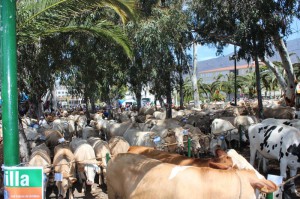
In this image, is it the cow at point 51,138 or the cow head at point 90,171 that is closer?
the cow head at point 90,171

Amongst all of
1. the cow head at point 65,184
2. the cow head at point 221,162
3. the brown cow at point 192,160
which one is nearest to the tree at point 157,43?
the cow head at point 65,184

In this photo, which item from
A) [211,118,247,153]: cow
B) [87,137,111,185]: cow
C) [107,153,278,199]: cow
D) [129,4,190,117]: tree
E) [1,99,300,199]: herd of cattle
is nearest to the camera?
[107,153,278,199]: cow

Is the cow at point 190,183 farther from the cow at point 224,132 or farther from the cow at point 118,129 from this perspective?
the cow at point 118,129

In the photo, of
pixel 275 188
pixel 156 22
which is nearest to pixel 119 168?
pixel 275 188

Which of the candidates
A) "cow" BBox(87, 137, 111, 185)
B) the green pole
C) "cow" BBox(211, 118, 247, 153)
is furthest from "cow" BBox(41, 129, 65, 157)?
the green pole

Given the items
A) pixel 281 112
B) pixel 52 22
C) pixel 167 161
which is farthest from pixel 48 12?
pixel 281 112

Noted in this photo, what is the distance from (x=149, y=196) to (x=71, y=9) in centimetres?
448

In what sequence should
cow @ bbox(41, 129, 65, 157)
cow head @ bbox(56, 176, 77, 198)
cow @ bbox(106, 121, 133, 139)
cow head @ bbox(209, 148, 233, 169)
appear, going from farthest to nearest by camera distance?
cow @ bbox(106, 121, 133, 139) < cow @ bbox(41, 129, 65, 157) < cow head @ bbox(56, 176, 77, 198) < cow head @ bbox(209, 148, 233, 169)

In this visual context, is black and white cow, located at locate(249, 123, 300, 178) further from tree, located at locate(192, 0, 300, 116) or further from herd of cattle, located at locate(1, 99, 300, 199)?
tree, located at locate(192, 0, 300, 116)

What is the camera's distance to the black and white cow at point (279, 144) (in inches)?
324

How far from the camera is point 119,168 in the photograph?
5.81m

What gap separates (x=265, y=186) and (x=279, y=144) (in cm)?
468

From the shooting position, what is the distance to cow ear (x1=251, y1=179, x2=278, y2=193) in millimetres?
4438

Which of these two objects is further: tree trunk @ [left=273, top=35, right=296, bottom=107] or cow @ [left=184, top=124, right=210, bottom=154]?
tree trunk @ [left=273, top=35, right=296, bottom=107]
